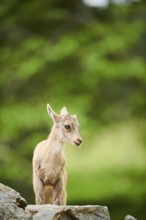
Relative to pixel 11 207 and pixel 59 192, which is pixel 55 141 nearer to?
pixel 59 192

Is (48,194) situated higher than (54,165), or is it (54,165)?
(54,165)

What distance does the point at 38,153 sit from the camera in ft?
29.8

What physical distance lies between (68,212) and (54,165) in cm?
48

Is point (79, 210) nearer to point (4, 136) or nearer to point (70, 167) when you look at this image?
point (4, 136)

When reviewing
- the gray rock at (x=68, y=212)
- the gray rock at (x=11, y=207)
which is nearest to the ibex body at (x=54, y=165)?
the gray rock at (x=68, y=212)

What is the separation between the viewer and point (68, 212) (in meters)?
8.86

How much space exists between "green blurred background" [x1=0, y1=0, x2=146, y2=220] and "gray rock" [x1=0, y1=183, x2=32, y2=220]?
1584 centimetres

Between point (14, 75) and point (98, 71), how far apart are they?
233 cm

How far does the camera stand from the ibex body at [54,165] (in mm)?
8992

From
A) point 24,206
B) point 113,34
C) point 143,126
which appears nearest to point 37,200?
point 24,206

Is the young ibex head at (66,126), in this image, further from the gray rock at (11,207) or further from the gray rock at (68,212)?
the gray rock at (11,207)

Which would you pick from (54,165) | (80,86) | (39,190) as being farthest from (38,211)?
(80,86)

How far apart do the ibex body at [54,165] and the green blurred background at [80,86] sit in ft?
50.8

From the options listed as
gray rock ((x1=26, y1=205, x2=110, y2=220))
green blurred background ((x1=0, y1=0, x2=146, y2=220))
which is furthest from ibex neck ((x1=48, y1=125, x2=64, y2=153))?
green blurred background ((x1=0, y1=0, x2=146, y2=220))
